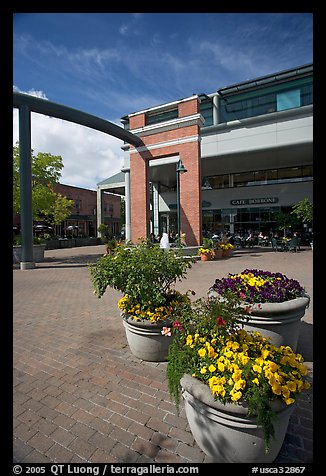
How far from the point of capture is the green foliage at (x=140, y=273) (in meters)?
3.49

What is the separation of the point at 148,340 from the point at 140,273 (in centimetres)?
96

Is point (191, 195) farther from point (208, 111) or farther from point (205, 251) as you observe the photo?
point (208, 111)

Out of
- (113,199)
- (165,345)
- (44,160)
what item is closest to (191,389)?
(165,345)

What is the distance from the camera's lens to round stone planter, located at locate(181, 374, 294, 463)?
1762 mm

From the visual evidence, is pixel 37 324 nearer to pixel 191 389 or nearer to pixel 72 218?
pixel 191 389

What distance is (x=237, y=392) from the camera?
174 centimetres

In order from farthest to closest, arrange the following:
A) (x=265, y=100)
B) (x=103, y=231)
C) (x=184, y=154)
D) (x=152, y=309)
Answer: (x=103, y=231)
(x=265, y=100)
(x=184, y=154)
(x=152, y=309)

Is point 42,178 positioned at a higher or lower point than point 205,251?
higher

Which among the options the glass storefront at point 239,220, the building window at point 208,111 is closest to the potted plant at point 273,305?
the building window at point 208,111

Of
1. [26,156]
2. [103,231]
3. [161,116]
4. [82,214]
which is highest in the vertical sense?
[161,116]

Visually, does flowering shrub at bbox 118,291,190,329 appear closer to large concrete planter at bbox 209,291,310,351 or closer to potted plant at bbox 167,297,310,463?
large concrete planter at bbox 209,291,310,351

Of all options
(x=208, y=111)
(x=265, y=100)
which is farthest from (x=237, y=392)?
(x=208, y=111)

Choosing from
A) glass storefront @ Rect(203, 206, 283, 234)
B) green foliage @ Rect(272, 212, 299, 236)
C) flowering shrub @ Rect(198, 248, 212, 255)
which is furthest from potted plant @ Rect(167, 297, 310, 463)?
glass storefront @ Rect(203, 206, 283, 234)
